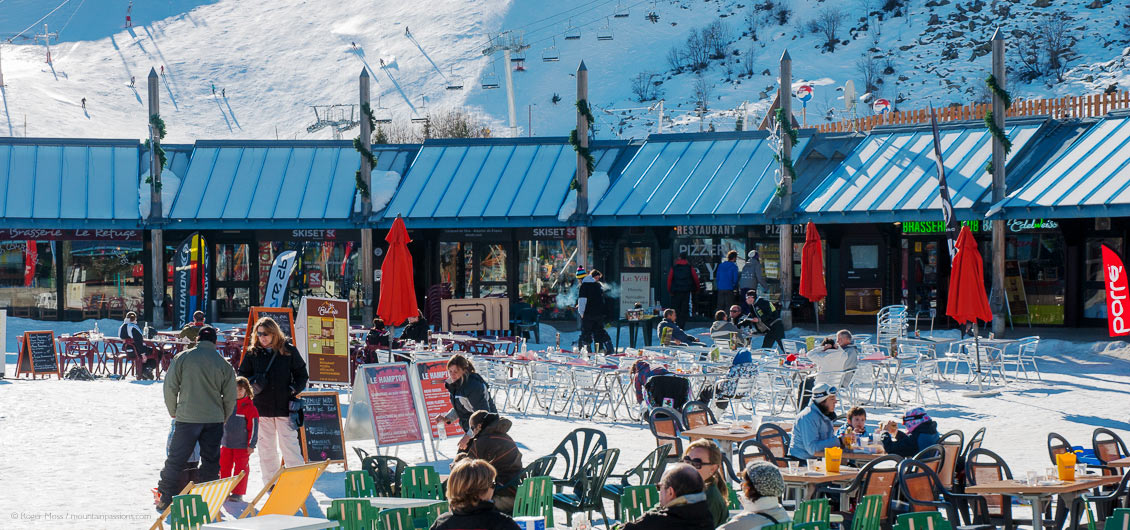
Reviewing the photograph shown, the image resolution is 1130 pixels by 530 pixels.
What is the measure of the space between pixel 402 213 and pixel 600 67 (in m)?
60.0

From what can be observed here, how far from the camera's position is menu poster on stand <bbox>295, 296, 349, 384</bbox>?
15141 millimetres

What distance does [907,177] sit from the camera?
902 inches

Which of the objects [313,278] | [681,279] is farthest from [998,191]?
[313,278]

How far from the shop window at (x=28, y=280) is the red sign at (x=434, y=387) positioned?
1628 cm

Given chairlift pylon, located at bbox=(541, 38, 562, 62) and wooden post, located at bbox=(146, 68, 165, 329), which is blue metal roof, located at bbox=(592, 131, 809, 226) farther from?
chairlift pylon, located at bbox=(541, 38, 562, 62)

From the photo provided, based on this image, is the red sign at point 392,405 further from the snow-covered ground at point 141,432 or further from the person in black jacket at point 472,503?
the person in black jacket at point 472,503

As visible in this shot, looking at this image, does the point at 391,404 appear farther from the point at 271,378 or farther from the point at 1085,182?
the point at 1085,182

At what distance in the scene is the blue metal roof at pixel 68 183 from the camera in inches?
1000

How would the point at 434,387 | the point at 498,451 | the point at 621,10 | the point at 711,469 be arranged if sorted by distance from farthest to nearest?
1. the point at 621,10
2. the point at 434,387
3. the point at 498,451
4. the point at 711,469

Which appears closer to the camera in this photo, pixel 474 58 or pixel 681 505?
pixel 681 505

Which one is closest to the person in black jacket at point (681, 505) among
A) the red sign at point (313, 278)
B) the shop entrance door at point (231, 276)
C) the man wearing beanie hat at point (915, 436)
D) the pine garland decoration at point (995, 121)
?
the man wearing beanie hat at point (915, 436)

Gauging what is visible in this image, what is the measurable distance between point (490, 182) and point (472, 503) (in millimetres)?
19950

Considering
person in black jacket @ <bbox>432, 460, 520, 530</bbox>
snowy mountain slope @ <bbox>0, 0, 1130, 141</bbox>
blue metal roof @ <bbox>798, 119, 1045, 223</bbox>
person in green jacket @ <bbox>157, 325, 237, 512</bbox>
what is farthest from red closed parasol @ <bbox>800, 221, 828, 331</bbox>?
snowy mountain slope @ <bbox>0, 0, 1130, 141</bbox>

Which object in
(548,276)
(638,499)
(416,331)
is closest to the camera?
(638,499)
